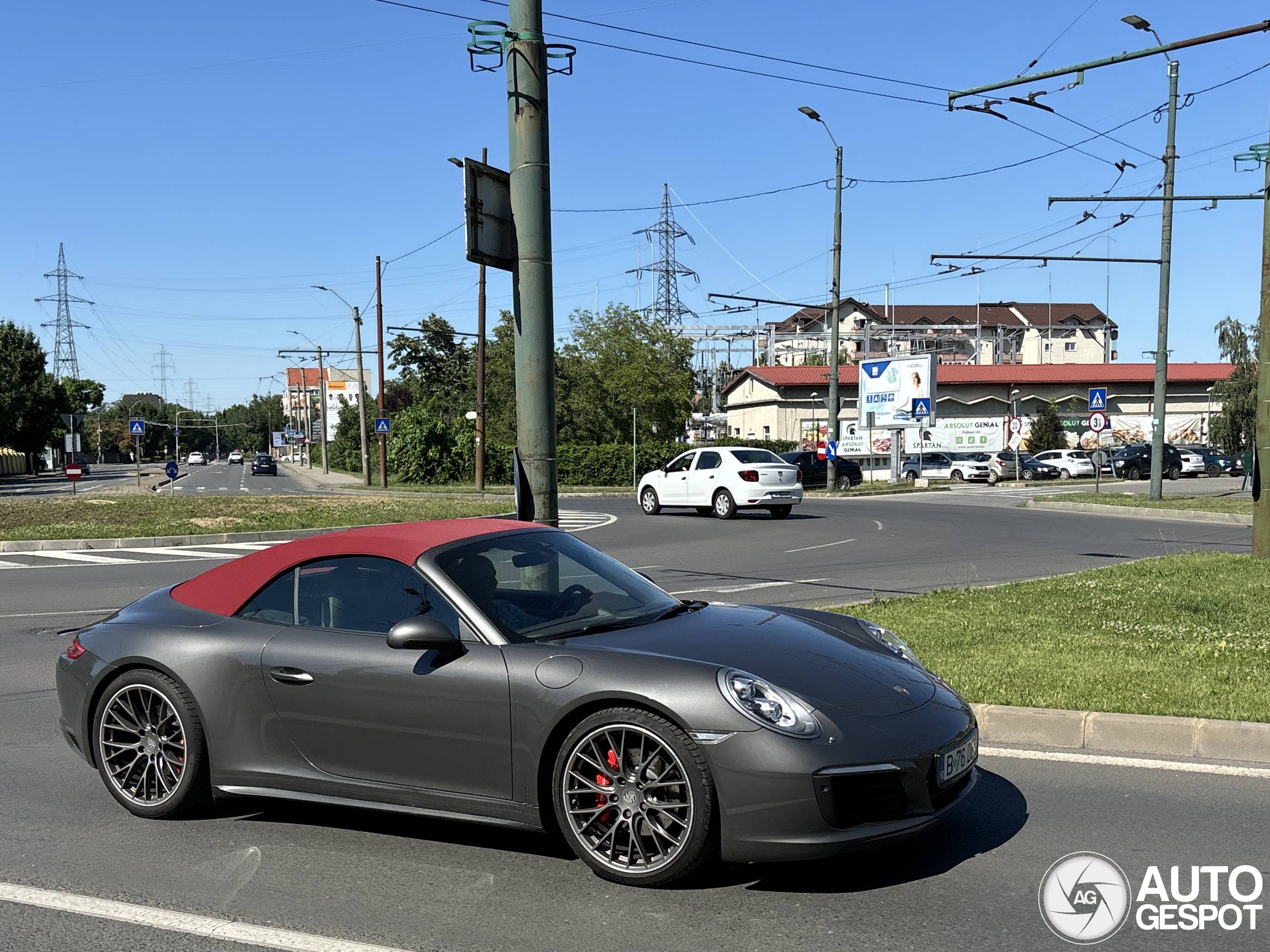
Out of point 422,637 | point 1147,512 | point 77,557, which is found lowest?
point 1147,512

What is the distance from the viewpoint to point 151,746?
5098mm

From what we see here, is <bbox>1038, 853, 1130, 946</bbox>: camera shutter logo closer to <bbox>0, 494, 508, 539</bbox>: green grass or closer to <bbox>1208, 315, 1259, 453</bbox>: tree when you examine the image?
<bbox>0, 494, 508, 539</bbox>: green grass

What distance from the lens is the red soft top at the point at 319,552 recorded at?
495 cm

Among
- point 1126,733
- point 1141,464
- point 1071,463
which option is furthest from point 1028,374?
point 1126,733

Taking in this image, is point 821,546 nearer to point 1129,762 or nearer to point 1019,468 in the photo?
point 1129,762

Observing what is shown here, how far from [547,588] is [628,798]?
1143 millimetres

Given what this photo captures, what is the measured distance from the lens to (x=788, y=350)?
123 m

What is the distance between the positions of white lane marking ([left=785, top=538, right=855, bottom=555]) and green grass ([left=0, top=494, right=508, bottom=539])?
6.44 meters

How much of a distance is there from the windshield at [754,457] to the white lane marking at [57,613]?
16.9 meters

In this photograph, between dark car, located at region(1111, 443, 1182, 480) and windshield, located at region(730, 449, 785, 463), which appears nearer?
windshield, located at region(730, 449, 785, 463)

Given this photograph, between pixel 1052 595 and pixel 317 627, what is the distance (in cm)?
789

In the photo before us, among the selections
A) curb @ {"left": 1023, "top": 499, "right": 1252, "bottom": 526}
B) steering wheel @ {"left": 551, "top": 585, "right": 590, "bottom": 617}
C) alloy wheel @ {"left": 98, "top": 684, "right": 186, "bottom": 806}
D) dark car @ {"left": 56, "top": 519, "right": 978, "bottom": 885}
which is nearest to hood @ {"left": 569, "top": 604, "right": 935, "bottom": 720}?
dark car @ {"left": 56, "top": 519, "right": 978, "bottom": 885}

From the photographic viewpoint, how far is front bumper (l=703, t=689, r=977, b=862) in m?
3.88

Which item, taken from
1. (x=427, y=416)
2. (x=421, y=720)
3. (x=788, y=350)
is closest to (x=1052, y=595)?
(x=421, y=720)
